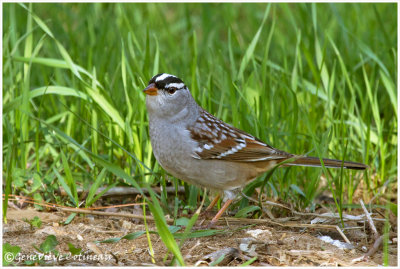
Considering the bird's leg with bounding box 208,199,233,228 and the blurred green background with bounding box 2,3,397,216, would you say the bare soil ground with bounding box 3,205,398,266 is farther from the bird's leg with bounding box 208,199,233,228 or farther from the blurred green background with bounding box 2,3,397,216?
the blurred green background with bounding box 2,3,397,216

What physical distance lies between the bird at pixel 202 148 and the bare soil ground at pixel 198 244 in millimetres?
362

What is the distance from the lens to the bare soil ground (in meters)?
3.25

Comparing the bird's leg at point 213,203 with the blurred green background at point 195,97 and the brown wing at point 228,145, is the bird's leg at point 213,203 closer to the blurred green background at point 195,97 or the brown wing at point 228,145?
the blurred green background at point 195,97

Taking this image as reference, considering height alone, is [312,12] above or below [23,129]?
above

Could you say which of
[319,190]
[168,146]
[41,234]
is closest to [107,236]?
[41,234]

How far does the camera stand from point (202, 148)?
399cm

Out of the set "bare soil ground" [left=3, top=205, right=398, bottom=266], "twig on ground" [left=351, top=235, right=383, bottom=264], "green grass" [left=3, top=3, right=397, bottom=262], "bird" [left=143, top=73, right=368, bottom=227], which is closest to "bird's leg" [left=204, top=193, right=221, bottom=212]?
"bird" [left=143, top=73, right=368, bottom=227]

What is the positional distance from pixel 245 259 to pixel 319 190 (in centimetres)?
144

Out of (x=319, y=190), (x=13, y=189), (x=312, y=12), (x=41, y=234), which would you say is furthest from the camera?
(x=312, y=12)

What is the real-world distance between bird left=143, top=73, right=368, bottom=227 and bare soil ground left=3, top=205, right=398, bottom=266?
0.36 m

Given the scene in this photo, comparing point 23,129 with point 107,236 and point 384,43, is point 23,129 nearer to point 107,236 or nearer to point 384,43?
point 107,236

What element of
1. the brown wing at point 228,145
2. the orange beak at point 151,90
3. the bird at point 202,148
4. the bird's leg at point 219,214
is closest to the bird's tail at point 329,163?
the bird at point 202,148

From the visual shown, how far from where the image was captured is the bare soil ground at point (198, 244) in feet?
10.7

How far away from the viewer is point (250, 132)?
4.43 m
